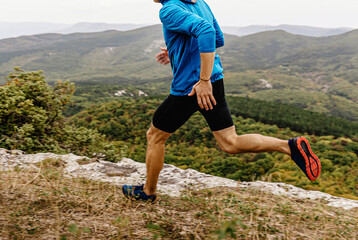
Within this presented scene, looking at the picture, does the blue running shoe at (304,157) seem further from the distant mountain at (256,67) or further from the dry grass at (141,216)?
the distant mountain at (256,67)

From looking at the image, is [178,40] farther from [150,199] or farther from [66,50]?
[66,50]

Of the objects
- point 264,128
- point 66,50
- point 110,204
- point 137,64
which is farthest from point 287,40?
point 110,204

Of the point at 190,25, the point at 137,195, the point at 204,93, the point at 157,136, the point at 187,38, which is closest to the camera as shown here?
the point at 190,25

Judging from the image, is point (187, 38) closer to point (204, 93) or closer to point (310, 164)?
point (204, 93)

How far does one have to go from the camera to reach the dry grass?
1966mm

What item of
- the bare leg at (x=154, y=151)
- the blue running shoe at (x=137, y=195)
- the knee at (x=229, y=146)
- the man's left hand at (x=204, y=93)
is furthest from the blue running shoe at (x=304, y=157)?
the blue running shoe at (x=137, y=195)

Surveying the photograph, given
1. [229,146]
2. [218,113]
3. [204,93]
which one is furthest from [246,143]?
[204,93]

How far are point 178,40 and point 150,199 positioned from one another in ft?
5.06

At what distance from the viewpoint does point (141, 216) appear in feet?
7.66

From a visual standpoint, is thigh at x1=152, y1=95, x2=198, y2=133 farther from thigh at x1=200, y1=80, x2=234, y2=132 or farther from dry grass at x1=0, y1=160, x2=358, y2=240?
dry grass at x1=0, y1=160, x2=358, y2=240

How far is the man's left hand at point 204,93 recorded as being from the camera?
7.04ft

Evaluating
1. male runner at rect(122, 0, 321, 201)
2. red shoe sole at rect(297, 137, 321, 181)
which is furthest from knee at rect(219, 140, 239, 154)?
red shoe sole at rect(297, 137, 321, 181)

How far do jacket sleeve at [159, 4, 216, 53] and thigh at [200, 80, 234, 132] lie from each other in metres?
0.43

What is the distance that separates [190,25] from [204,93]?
523mm
